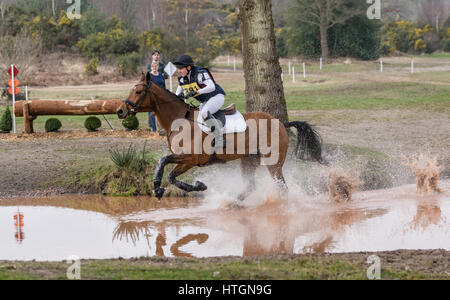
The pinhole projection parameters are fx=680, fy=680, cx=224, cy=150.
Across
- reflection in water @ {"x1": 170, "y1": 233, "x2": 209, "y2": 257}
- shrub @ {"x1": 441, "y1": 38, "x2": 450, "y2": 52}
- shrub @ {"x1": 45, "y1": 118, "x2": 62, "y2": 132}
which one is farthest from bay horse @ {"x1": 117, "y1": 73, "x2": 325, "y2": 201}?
shrub @ {"x1": 441, "y1": 38, "x2": 450, "y2": 52}

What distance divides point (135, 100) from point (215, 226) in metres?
2.30

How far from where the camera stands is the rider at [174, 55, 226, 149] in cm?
1038

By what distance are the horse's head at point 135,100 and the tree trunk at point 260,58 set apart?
3.96 m

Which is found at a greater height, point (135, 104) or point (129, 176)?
point (135, 104)

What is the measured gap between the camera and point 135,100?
10.5 meters

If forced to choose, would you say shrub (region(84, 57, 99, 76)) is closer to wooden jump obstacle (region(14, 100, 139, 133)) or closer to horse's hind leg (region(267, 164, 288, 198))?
wooden jump obstacle (region(14, 100, 139, 133))

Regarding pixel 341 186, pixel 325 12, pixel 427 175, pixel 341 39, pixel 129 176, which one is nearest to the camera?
pixel 341 186

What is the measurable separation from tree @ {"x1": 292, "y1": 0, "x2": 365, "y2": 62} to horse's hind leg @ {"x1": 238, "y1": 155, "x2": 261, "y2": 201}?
40.3m

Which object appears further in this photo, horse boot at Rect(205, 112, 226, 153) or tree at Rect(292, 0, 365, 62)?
tree at Rect(292, 0, 365, 62)

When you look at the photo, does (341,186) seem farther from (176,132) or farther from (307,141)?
(176,132)

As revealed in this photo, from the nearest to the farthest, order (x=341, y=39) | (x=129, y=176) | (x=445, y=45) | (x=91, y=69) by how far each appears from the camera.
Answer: (x=129, y=176)
(x=91, y=69)
(x=341, y=39)
(x=445, y=45)

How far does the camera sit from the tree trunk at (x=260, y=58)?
Result: 13.9 meters

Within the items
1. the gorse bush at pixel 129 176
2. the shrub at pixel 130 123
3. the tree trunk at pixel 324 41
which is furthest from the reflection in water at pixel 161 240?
the tree trunk at pixel 324 41

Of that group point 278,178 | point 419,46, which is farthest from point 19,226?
point 419,46
